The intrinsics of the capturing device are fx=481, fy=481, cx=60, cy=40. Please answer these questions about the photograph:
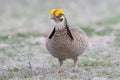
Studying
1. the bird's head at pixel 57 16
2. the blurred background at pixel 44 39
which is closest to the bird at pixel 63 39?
the bird's head at pixel 57 16

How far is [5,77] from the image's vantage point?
373 inches

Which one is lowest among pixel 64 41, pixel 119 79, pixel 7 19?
pixel 119 79

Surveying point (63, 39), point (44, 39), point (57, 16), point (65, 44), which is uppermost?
point (57, 16)

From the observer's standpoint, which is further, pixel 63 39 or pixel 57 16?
pixel 63 39

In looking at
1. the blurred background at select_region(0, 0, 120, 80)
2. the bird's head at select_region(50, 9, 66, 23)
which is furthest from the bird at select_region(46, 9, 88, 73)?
the blurred background at select_region(0, 0, 120, 80)

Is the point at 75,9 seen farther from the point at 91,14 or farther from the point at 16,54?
the point at 16,54

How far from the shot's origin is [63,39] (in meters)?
9.65

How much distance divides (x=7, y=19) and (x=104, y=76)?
500 inches

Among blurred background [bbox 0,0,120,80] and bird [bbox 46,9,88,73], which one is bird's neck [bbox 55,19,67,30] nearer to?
bird [bbox 46,9,88,73]

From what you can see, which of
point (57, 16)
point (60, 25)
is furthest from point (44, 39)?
point (57, 16)

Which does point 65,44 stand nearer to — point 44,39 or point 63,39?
point 63,39

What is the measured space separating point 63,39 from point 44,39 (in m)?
6.15

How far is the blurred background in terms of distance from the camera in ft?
32.9

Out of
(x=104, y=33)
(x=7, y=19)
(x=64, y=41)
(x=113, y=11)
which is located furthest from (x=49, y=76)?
(x=113, y=11)
